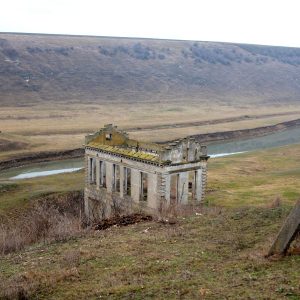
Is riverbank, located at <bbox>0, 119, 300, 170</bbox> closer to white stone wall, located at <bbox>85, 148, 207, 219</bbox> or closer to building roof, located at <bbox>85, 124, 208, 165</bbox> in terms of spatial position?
white stone wall, located at <bbox>85, 148, 207, 219</bbox>

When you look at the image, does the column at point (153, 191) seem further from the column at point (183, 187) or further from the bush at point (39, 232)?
the bush at point (39, 232)

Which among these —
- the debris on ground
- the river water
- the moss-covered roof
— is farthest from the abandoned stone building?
the river water

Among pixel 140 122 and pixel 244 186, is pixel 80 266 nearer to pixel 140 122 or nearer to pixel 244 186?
pixel 244 186

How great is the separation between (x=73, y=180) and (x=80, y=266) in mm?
29202

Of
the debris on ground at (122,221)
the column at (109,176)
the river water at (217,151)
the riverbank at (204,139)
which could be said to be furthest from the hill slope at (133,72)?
the debris on ground at (122,221)

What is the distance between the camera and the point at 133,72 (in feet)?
465

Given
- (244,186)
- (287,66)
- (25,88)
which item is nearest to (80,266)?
(244,186)

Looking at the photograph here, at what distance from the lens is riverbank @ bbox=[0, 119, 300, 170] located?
5817cm

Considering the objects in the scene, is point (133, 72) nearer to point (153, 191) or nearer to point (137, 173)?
point (137, 173)

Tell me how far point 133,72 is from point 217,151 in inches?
2929

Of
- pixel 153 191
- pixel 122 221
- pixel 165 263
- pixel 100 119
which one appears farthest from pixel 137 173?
pixel 100 119

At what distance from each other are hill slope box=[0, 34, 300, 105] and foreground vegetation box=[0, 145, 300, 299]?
89.9 m

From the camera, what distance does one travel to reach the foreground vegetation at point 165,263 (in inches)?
495

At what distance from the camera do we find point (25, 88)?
115 m
